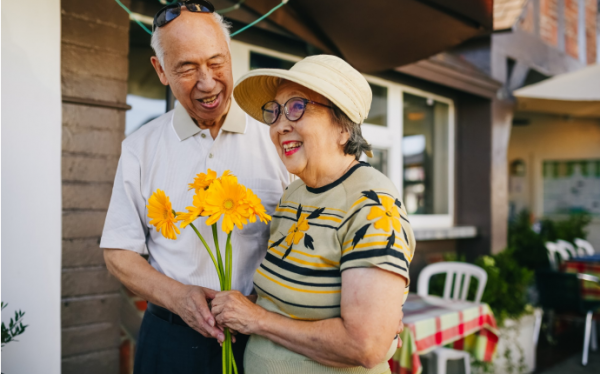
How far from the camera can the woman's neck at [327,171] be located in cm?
132

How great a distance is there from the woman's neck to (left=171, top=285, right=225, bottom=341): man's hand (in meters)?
0.47

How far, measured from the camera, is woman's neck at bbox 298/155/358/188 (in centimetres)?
132

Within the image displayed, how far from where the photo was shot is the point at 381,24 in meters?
2.81

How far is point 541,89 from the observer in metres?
5.52

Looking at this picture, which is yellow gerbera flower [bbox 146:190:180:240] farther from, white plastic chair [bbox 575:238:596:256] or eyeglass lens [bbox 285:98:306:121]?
white plastic chair [bbox 575:238:596:256]

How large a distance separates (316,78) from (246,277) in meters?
0.75

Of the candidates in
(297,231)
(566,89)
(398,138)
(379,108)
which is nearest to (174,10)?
(297,231)

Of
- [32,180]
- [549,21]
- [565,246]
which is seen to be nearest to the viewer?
[32,180]

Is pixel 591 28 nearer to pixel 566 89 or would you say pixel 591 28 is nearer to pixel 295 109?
pixel 566 89

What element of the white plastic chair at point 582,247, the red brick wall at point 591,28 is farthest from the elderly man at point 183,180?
the red brick wall at point 591,28

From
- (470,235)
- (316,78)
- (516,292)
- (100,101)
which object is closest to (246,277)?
(316,78)

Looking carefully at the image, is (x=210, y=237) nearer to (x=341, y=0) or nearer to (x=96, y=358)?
(x=96, y=358)

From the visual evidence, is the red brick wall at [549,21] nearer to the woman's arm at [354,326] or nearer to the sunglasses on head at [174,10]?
the sunglasses on head at [174,10]

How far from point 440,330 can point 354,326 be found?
2012 mm
